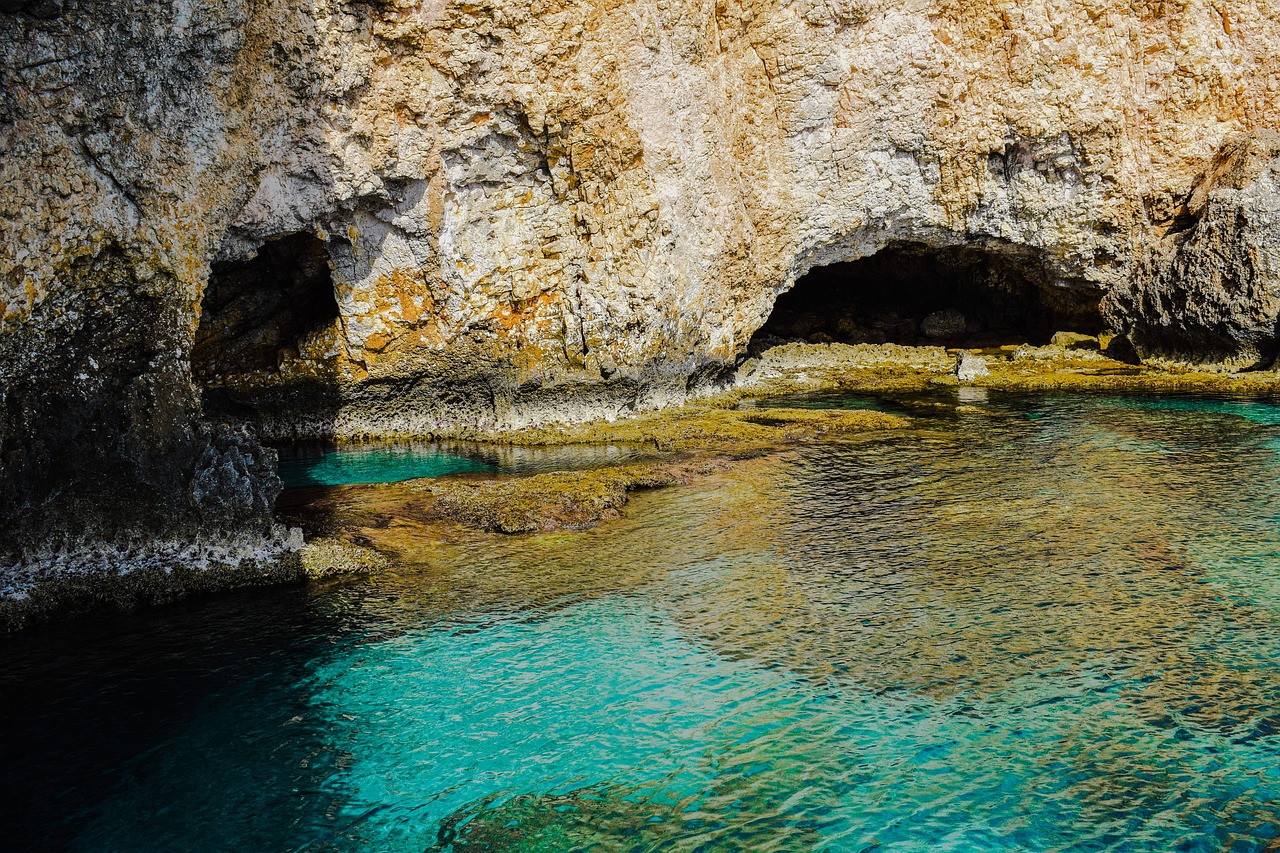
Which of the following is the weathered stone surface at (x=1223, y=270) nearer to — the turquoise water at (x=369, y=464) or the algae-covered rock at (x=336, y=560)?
the turquoise water at (x=369, y=464)

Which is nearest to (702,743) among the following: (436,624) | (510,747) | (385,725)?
(510,747)

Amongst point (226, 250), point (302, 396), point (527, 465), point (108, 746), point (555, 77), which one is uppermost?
point (555, 77)

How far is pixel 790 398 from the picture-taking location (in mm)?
26125

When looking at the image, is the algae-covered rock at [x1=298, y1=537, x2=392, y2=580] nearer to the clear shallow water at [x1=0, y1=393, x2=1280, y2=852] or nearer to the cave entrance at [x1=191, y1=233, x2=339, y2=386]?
the clear shallow water at [x1=0, y1=393, x2=1280, y2=852]

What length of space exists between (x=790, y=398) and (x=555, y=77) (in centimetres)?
1079

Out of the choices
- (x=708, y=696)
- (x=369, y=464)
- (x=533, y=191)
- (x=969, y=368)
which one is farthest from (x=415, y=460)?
(x=969, y=368)

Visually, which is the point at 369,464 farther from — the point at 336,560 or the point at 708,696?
the point at 708,696

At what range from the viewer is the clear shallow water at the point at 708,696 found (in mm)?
7328

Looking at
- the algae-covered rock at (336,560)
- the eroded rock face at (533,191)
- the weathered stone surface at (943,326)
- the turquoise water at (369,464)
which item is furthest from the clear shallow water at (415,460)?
the weathered stone surface at (943,326)

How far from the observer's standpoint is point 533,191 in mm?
21062

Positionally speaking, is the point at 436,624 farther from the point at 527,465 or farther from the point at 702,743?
the point at 527,465

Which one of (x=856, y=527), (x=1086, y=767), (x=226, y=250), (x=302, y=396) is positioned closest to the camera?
(x=1086, y=767)

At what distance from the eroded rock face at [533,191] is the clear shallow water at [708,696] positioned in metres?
3.12

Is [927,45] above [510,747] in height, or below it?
above
